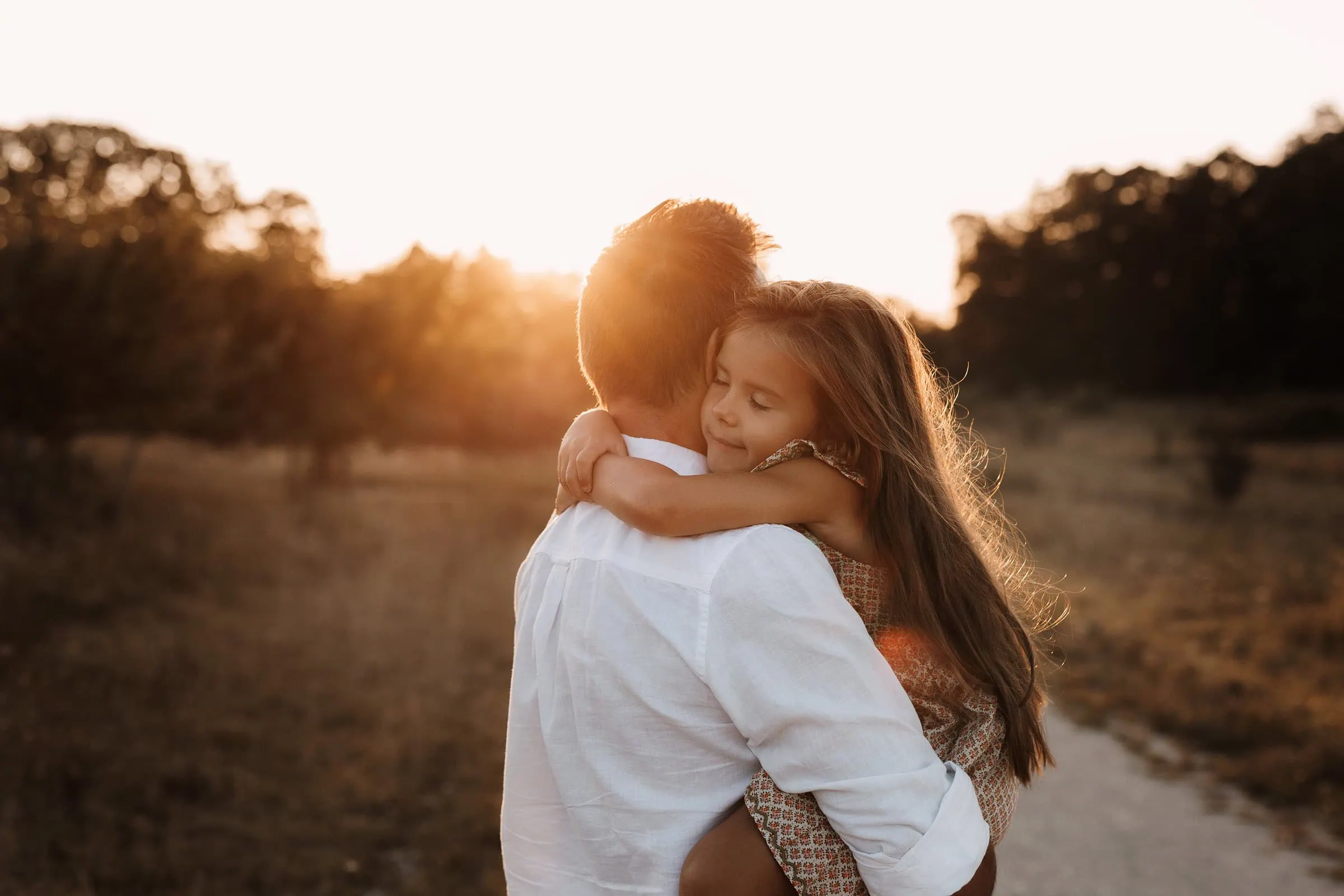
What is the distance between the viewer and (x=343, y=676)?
25.5 ft

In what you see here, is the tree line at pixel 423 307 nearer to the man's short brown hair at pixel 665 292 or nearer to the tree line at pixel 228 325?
the tree line at pixel 228 325

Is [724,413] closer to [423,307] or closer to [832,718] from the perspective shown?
[832,718]

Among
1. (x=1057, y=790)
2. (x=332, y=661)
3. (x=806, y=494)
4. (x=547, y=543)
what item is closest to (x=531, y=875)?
(x=547, y=543)

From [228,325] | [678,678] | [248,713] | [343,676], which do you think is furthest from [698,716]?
[228,325]

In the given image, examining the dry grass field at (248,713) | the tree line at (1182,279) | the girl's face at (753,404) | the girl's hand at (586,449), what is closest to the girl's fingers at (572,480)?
the girl's hand at (586,449)

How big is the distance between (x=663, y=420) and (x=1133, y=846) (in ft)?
15.5

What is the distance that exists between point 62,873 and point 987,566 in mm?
4483

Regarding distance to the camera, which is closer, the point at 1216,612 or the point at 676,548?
the point at 676,548

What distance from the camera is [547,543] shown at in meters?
1.78

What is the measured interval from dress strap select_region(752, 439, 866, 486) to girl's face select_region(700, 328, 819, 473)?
0.04 meters

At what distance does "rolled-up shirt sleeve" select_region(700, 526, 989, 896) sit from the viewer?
139cm

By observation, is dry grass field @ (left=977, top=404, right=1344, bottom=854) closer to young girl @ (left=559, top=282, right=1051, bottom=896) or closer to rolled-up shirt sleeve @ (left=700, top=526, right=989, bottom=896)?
young girl @ (left=559, top=282, right=1051, bottom=896)

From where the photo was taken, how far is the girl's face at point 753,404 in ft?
5.83

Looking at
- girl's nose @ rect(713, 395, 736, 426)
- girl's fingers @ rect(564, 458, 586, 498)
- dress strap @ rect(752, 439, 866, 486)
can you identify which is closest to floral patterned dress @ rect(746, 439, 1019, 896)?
dress strap @ rect(752, 439, 866, 486)
